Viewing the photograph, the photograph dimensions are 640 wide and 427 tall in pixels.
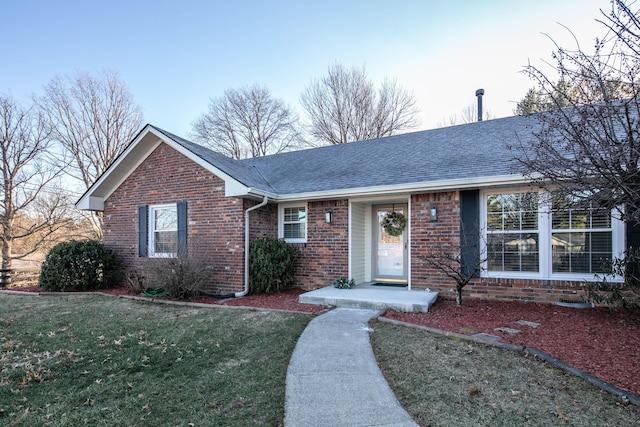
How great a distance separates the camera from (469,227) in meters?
7.32

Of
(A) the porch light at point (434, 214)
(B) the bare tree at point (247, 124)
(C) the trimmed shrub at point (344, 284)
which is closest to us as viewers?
(A) the porch light at point (434, 214)

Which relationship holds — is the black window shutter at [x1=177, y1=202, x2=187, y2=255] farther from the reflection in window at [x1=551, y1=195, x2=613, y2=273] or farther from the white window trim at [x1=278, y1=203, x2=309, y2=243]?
the reflection in window at [x1=551, y1=195, x2=613, y2=273]

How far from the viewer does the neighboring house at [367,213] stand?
6805 millimetres

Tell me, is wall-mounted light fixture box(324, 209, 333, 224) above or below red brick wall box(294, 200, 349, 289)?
above

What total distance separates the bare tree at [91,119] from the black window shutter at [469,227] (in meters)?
19.3

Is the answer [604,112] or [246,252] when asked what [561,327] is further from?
[246,252]

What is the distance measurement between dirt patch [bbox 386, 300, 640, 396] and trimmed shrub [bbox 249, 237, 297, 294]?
329 cm

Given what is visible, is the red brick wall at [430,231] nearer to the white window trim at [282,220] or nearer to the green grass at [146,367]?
the white window trim at [282,220]

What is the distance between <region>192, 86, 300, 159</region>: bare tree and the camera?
26.9 meters

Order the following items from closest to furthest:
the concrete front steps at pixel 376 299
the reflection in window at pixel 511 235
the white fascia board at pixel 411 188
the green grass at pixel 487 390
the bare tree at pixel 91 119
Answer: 1. the green grass at pixel 487 390
2. the concrete front steps at pixel 376 299
3. the white fascia board at pixel 411 188
4. the reflection in window at pixel 511 235
5. the bare tree at pixel 91 119

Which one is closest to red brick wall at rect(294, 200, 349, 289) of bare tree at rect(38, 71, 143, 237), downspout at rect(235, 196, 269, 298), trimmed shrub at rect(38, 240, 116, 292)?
downspout at rect(235, 196, 269, 298)

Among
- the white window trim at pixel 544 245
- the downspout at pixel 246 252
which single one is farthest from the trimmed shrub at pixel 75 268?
the white window trim at pixel 544 245

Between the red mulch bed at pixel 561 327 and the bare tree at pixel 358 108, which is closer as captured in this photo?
the red mulch bed at pixel 561 327

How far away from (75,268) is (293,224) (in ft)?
19.4
